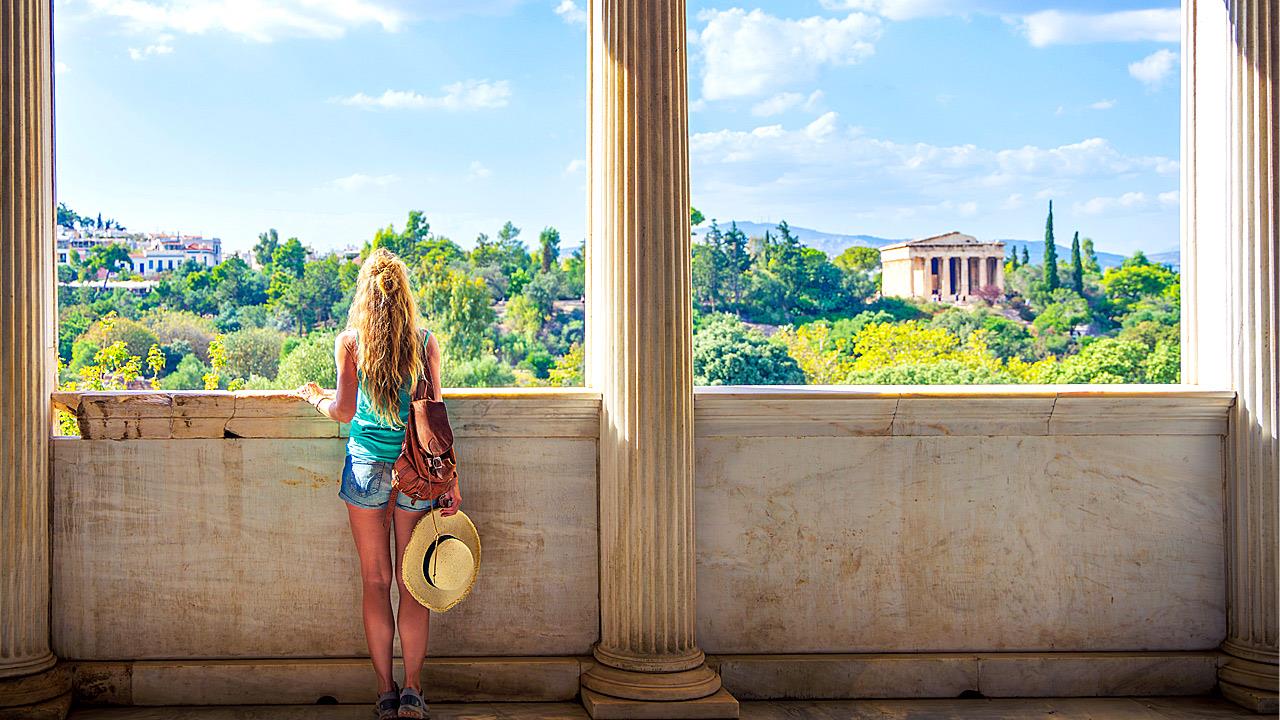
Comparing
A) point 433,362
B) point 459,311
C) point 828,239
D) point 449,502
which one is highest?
point 828,239

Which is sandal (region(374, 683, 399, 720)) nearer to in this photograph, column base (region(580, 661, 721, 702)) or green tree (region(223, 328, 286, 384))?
column base (region(580, 661, 721, 702))

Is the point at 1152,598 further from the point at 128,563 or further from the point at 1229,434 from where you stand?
the point at 128,563

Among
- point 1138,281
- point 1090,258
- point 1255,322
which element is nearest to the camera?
point 1255,322

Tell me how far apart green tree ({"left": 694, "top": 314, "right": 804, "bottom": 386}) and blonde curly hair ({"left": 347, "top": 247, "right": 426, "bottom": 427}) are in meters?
2.25

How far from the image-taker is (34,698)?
11.6 ft

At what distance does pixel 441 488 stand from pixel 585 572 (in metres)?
0.84

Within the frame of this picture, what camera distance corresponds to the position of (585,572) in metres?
3.94

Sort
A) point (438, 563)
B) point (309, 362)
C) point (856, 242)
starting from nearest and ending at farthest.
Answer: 1. point (438, 563)
2. point (309, 362)
3. point (856, 242)

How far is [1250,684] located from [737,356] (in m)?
2.69

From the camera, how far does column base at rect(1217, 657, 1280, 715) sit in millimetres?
3742

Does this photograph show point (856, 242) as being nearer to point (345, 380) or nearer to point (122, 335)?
point (345, 380)

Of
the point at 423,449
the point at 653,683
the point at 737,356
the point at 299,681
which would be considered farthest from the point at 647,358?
the point at 299,681

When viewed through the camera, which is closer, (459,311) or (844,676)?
(844,676)

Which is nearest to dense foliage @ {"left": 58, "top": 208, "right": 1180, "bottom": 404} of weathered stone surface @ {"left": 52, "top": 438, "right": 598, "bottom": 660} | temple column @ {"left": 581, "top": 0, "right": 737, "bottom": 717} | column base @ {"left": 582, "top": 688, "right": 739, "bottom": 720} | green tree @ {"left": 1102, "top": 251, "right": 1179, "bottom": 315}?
green tree @ {"left": 1102, "top": 251, "right": 1179, "bottom": 315}
